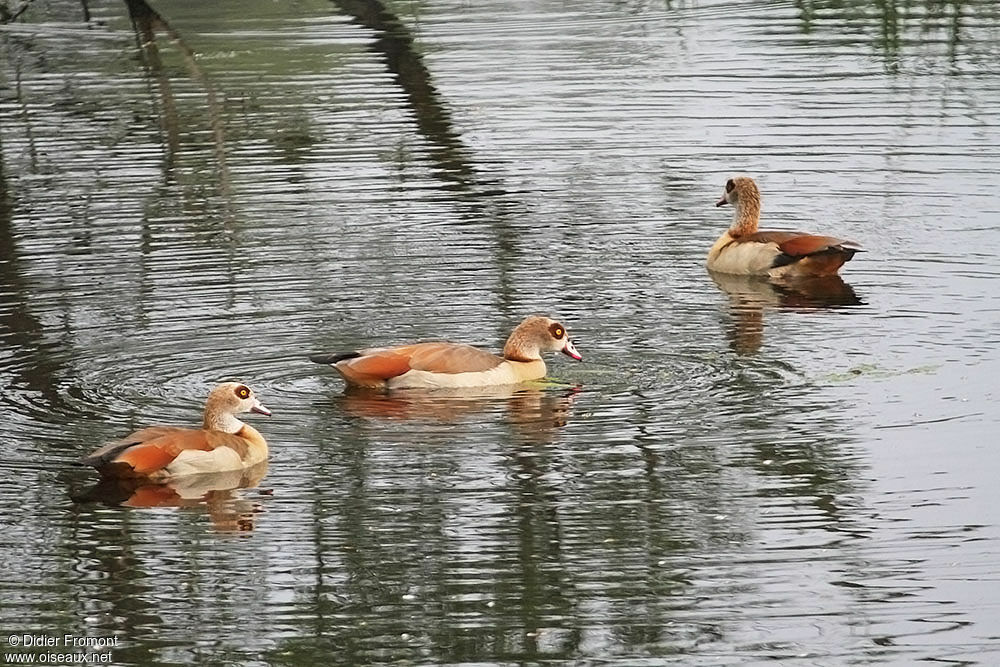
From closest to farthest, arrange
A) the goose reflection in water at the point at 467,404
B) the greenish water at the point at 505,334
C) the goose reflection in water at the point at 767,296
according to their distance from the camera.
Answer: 1. the greenish water at the point at 505,334
2. the goose reflection in water at the point at 467,404
3. the goose reflection in water at the point at 767,296

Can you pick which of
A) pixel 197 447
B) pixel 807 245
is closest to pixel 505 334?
pixel 807 245

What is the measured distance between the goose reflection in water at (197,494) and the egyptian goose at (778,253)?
6.18m

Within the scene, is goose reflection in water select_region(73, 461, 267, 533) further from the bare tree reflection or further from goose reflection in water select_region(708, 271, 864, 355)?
goose reflection in water select_region(708, 271, 864, 355)

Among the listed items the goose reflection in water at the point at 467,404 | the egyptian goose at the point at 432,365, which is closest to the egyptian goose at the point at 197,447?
the goose reflection in water at the point at 467,404

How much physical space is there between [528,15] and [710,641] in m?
22.1

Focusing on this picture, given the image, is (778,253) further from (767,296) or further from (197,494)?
(197,494)

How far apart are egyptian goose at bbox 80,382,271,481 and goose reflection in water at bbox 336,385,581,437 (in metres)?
1.10

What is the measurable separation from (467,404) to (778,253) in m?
4.79

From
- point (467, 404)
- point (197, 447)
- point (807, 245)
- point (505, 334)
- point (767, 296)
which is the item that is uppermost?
point (197, 447)

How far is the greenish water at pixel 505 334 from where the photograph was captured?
29.8 feet

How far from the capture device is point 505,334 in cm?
1423

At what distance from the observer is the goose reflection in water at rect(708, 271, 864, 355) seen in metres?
14.5

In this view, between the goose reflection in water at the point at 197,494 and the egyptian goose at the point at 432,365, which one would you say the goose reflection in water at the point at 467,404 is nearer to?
the egyptian goose at the point at 432,365

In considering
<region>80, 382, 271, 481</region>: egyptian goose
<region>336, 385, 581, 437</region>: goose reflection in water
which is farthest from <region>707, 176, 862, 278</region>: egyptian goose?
<region>80, 382, 271, 481</region>: egyptian goose
